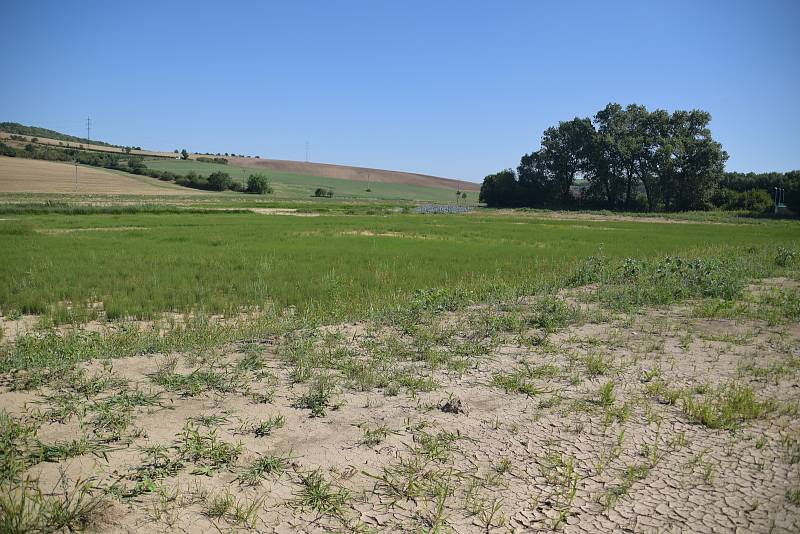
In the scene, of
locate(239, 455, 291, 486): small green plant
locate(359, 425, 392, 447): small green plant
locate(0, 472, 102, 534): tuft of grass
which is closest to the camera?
locate(0, 472, 102, 534): tuft of grass

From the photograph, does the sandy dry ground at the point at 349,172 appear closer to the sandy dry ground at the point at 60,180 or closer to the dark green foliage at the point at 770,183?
the sandy dry ground at the point at 60,180

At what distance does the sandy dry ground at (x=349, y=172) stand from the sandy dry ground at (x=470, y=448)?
120070mm

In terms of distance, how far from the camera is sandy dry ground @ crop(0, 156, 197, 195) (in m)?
59.6

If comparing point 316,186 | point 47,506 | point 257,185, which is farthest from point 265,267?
point 316,186

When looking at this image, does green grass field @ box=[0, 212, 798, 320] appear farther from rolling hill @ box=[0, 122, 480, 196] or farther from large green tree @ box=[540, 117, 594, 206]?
rolling hill @ box=[0, 122, 480, 196]

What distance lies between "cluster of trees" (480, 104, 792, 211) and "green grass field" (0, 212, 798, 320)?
121 feet

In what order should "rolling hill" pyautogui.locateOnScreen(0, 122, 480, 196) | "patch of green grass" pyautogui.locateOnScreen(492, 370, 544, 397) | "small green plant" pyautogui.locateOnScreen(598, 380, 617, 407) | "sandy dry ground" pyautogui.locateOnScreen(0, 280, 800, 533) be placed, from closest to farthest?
"sandy dry ground" pyautogui.locateOnScreen(0, 280, 800, 533), "small green plant" pyautogui.locateOnScreen(598, 380, 617, 407), "patch of green grass" pyautogui.locateOnScreen(492, 370, 544, 397), "rolling hill" pyautogui.locateOnScreen(0, 122, 480, 196)

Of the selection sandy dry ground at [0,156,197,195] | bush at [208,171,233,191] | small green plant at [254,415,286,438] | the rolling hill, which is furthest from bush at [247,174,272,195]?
small green plant at [254,415,286,438]

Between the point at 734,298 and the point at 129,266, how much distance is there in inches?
604

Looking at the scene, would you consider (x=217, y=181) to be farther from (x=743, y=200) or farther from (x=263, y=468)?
(x=263, y=468)

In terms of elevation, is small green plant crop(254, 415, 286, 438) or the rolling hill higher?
the rolling hill

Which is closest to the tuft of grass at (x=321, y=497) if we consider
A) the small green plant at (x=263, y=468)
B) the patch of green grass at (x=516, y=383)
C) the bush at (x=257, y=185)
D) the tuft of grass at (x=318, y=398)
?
the small green plant at (x=263, y=468)

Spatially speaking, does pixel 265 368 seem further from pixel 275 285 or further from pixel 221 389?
pixel 275 285

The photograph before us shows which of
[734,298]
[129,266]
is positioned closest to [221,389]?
[734,298]
